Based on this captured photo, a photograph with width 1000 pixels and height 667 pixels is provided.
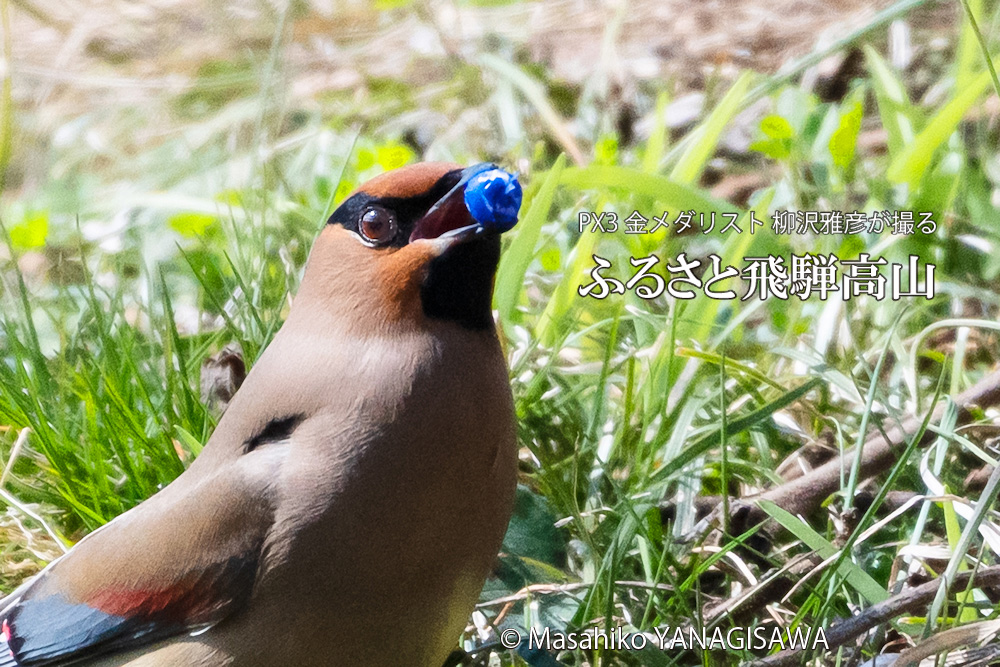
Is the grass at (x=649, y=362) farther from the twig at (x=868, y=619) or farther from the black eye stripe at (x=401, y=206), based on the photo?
the black eye stripe at (x=401, y=206)

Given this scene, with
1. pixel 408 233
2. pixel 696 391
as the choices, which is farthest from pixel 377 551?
pixel 696 391

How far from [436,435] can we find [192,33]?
6202mm

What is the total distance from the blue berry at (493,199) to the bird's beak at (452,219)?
2cm

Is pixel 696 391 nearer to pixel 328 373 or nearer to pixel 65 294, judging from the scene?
pixel 328 373

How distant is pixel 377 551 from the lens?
Result: 2.10m

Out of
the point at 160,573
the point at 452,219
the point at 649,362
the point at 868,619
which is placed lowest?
the point at 868,619

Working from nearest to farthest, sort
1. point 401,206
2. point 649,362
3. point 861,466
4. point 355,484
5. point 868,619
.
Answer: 1. point 355,484
2. point 401,206
3. point 868,619
4. point 861,466
5. point 649,362

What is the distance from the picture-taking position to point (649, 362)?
3.20 meters

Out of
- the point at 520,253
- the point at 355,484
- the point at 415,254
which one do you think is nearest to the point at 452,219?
the point at 415,254

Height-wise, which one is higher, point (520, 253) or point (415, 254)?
point (415, 254)

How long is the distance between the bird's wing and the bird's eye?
420 millimetres

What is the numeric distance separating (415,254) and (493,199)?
181 millimetres

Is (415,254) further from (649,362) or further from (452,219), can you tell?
(649,362)

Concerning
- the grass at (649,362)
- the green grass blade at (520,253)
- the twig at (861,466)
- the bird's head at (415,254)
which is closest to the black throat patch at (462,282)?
the bird's head at (415,254)
